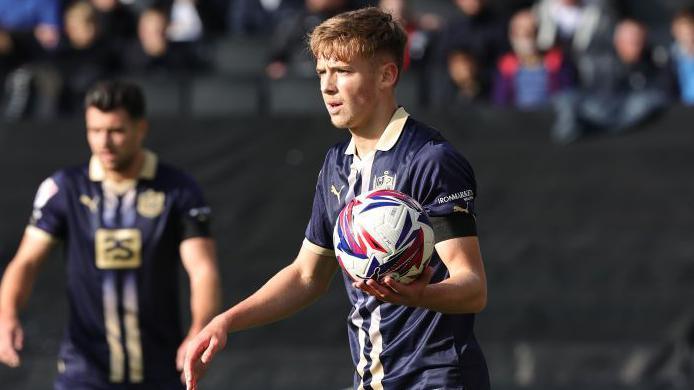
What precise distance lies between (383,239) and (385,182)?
537mm

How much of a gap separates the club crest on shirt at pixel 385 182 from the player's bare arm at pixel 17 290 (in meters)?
2.40

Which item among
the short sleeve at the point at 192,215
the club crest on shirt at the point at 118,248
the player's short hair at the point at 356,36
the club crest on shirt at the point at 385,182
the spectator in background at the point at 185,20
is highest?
the player's short hair at the point at 356,36

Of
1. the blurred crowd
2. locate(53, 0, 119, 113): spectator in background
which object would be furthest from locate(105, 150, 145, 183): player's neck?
locate(53, 0, 119, 113): spectator in background

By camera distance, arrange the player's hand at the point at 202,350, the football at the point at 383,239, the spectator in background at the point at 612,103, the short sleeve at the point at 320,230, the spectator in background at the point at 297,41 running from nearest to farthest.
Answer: the football at the point at 383,239
the player's hand at the point at 202,350
the short sleeve at the point at 320,230
the spectator in background at the point at 612,103
the spectator in background at the point at 297,41

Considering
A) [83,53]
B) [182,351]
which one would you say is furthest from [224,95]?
[182,351]

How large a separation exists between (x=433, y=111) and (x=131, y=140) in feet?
11.9

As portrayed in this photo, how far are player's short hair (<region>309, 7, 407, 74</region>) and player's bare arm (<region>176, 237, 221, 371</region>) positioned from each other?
6.58 ft

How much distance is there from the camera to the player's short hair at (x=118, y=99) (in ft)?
20.0

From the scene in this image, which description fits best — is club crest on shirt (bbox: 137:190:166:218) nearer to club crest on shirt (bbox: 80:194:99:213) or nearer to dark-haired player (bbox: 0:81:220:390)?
dark-haired player (bbox: 0:81:220:390)

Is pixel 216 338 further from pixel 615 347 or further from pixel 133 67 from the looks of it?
pixel 133 67

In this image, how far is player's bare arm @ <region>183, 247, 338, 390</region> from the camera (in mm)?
4031

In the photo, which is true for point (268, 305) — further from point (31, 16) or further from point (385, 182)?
point (31, 16)

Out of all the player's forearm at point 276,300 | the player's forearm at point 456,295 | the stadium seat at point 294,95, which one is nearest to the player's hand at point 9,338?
the player's forearm at point 276,300

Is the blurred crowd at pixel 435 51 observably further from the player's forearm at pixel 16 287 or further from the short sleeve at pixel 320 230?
the short sleeve at pixel 320 230
